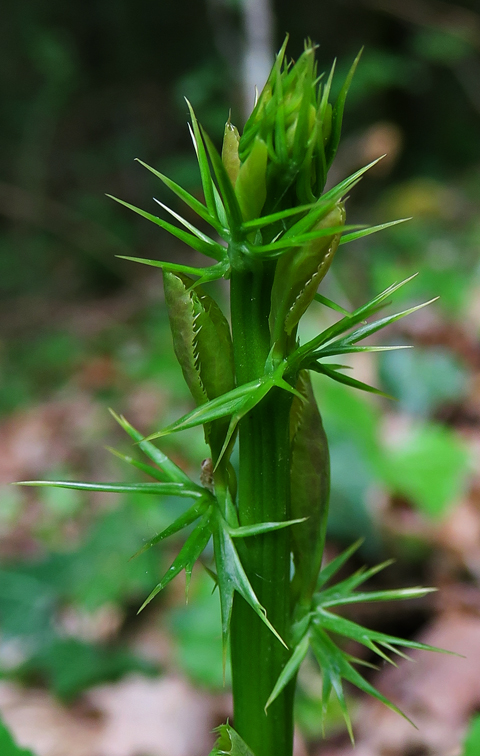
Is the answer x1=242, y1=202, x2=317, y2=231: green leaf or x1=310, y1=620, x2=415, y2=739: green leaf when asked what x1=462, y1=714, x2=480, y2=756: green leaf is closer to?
x1=310, y1=620, x2=415, y2=739: green leaf

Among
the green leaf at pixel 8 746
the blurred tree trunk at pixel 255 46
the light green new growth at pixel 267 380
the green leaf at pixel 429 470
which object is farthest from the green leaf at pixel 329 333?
the blurred tree trunk at pixel 255 46

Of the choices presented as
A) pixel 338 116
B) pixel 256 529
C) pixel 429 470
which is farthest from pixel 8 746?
pixel 429 470

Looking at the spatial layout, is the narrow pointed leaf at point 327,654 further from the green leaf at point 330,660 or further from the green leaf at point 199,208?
the green leaf at point 199,208

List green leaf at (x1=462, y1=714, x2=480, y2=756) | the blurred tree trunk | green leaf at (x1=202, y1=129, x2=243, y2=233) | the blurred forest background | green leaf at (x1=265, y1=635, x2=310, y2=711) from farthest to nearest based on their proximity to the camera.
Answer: the blurred tree trunk < the blurred forest background < green leaf at (x1=462, y1=714, x2=480, y2=756) < green leaf at (x1=265, y1=635, x2=310, y2=711) < green leaf at (x1=202, y1=129, x2=243, y2=233)

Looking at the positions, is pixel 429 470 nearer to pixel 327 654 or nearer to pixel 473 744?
pixel 473 744

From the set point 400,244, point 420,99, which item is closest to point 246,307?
point 400,244

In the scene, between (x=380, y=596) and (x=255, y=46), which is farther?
(x=255, y=46)

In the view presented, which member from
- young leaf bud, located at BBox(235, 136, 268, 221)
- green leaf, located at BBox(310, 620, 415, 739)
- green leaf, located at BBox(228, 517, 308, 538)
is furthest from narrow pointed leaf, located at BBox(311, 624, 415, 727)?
young leaf bud, located at BBox(235, 136, 268, 221)
